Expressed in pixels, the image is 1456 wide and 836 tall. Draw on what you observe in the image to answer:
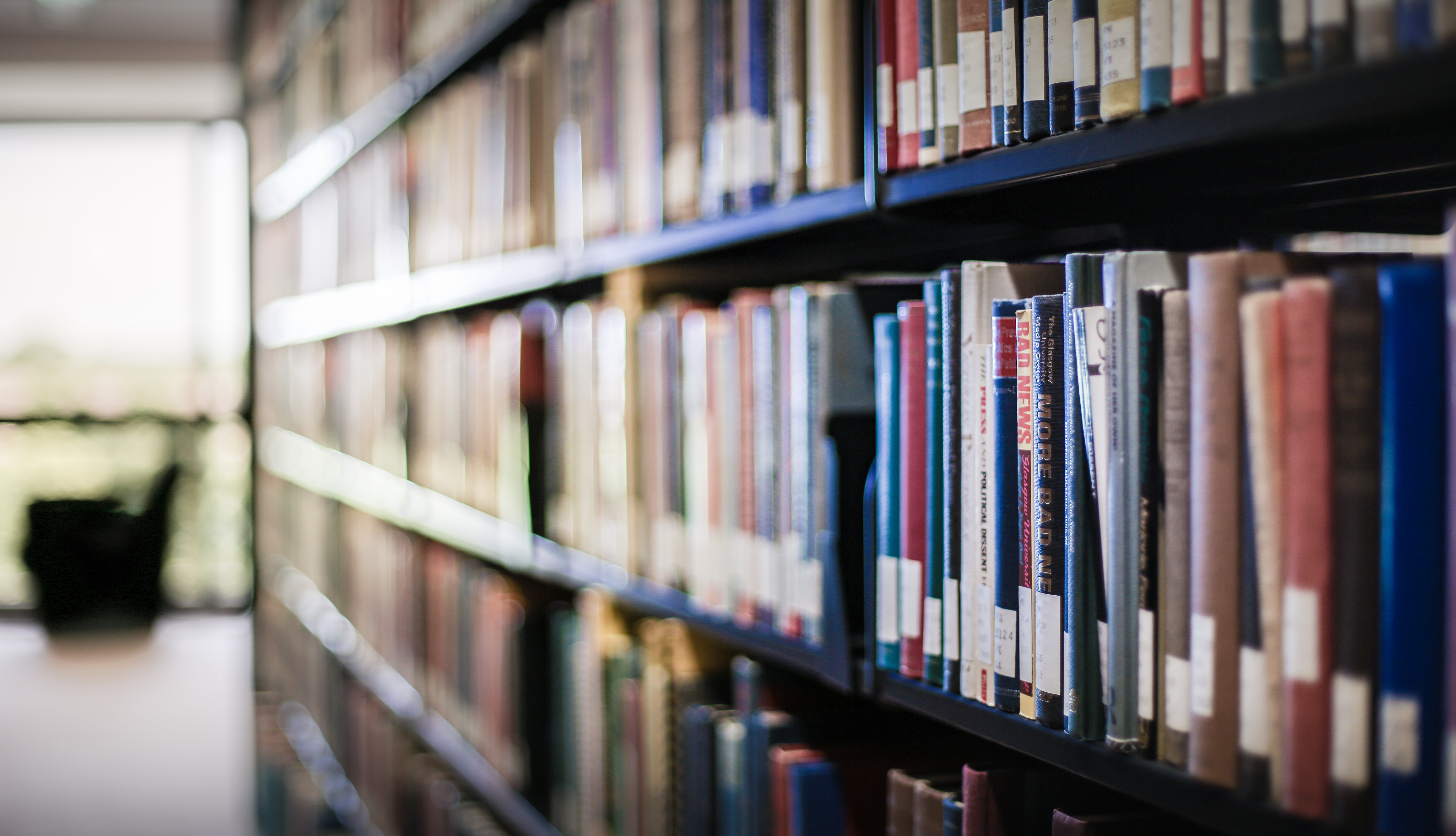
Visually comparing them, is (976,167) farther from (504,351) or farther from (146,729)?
(146,729)

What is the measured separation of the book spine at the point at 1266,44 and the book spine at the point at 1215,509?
0.09 metres

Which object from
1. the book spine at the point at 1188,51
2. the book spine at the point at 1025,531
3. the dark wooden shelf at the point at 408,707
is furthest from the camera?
the dark wooden shelf at the point at 408,707

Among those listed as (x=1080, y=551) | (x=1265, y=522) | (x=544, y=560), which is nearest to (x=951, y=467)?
(x=1080, y=551)

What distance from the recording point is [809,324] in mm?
941

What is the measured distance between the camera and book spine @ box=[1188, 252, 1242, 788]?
0.57m

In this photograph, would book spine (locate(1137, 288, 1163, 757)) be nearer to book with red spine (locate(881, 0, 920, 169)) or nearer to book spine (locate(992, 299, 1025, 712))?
book spine (locate(992, 299, 1025, 712))

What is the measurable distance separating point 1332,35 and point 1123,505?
0.84ft

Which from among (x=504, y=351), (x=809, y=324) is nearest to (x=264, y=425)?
(x=504, y=351)

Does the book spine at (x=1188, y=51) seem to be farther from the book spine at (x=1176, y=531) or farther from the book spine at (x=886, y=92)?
the book spine at (x=886, y=92)

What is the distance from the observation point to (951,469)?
784 mm

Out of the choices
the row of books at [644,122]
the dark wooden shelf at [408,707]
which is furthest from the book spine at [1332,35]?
the dark wooden shelf at [408,707]

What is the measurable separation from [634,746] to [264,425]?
2.71 m

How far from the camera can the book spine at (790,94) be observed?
97 centimetres

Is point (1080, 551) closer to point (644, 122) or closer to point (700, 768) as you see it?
point (700, 768)
